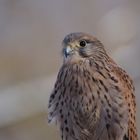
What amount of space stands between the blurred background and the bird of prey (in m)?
3.81

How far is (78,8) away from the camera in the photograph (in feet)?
55.5

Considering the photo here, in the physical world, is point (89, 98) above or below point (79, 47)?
below

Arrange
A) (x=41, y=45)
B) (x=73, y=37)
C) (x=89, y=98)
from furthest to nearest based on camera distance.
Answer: (x=41, y=45)
(x=73, y=37)
(x=89, y=98)

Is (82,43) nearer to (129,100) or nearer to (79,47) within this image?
(79,47)

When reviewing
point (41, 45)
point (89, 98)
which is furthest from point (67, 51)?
point (41, 45)

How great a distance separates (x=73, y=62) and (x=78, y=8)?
8519mm

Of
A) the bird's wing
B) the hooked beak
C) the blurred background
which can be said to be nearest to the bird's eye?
the hooked beak

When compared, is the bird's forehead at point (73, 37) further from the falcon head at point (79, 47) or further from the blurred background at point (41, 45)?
the blurred background at point (41, 45)

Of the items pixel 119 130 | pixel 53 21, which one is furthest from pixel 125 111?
pixel 53 21

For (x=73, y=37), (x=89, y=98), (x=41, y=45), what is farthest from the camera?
(x=41, y=45)

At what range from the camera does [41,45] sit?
15.8 m

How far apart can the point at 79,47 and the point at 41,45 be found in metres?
7.35

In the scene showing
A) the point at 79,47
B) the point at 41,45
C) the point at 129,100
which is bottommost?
the point at 41,45

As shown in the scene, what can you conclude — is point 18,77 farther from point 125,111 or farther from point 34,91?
point 125,111
